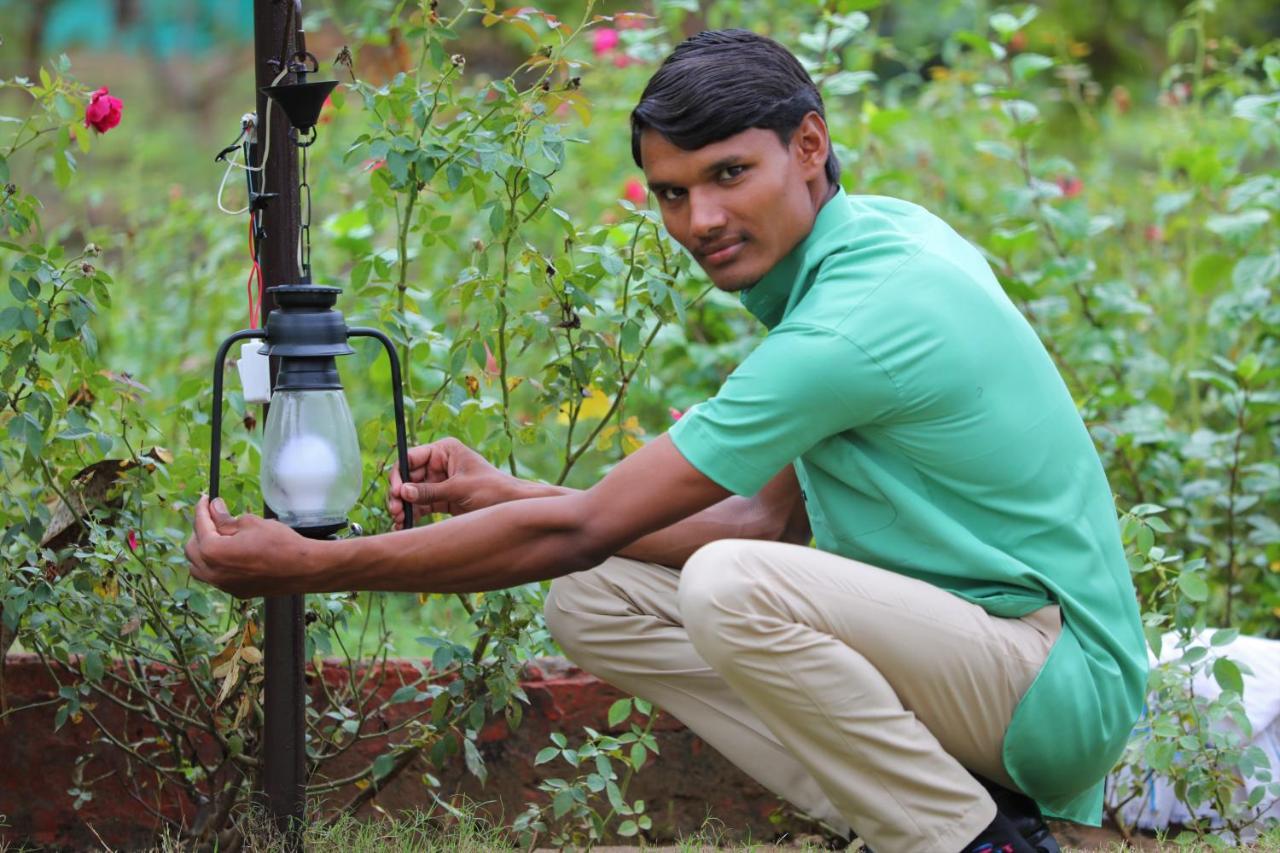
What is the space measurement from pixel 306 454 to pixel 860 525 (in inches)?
31.7

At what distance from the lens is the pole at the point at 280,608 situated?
2.32 m

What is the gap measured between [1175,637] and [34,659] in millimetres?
→ 2181

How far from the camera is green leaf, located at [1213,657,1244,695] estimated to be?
2.60 metres

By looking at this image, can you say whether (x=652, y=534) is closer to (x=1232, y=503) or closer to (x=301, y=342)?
(x=301, y=342)

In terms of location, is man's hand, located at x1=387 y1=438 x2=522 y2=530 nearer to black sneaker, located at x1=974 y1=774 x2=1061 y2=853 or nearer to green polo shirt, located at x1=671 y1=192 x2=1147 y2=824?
green polo shirt, located at x1=671 y1=192 x2=1147 y2=824

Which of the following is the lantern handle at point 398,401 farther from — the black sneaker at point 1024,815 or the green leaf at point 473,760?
the black sneaker at point 1024,815

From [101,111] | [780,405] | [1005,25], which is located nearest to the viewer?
[780,405]

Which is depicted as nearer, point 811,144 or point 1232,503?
point 811,144

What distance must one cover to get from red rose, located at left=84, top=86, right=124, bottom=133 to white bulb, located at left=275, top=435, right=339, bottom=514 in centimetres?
85

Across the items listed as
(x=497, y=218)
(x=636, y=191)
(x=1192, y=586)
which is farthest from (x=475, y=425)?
(x=636, y=191)

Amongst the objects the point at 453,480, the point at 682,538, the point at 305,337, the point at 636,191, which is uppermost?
the point at 636,191

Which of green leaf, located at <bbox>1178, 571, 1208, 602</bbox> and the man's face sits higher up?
the man's face

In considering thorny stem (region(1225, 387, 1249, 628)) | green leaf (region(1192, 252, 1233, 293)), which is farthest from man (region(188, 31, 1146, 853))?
green leaf (region(1192, 252, 1233, 293))

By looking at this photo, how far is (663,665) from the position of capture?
8.16ft
